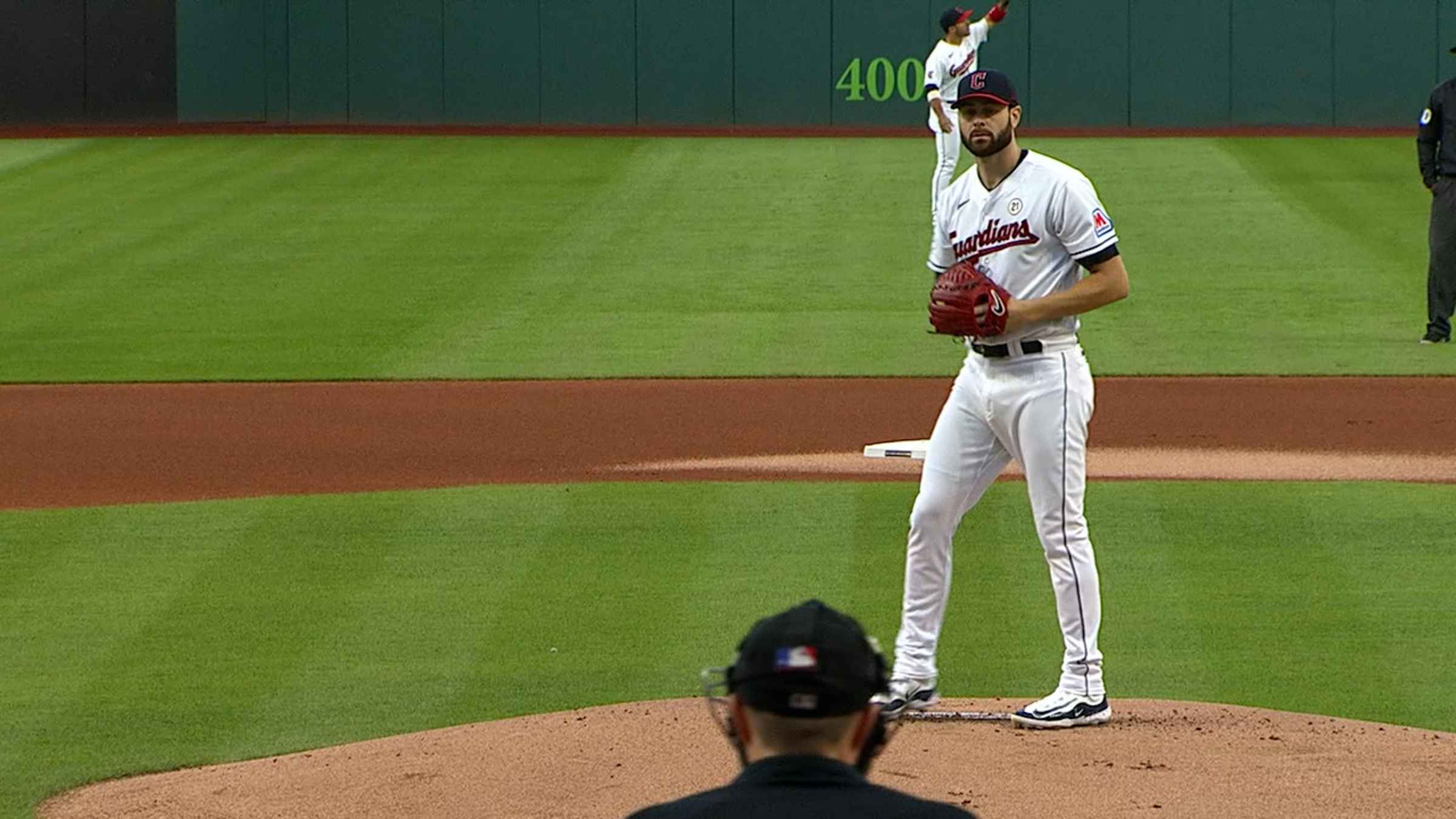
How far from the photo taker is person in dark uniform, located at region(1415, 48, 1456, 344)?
14.7 metres

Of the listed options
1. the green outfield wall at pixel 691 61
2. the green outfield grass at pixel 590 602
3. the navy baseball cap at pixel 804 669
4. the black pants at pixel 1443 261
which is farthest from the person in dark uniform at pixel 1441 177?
the green outfield wall at pixel 691 61

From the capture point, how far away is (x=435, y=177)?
2623cm

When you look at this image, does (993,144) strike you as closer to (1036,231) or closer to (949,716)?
(1036,231)

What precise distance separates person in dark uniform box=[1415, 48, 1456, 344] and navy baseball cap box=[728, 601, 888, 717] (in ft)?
41.1

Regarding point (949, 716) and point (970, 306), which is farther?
point (949, 716)

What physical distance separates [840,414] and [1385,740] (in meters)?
7.34

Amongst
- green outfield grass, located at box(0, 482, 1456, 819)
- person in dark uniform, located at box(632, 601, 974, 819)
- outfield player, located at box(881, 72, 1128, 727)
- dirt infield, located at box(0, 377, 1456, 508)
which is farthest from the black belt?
dirt infield, located at box(0, 377, 1456, 508)

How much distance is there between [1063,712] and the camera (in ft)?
21.8

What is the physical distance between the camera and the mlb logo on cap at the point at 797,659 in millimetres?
2832

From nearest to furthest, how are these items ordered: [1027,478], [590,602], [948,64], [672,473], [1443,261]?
1. [1027,478]
2. [590,602]
3. [672,473]
4. [1443,261]
5. [948,64]

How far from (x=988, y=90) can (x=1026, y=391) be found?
886 mm

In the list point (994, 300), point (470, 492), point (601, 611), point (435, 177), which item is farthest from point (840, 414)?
point (435, 177)

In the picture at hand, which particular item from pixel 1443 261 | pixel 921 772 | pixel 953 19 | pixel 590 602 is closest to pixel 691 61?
pixel 953 19

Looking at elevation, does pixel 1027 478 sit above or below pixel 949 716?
above
